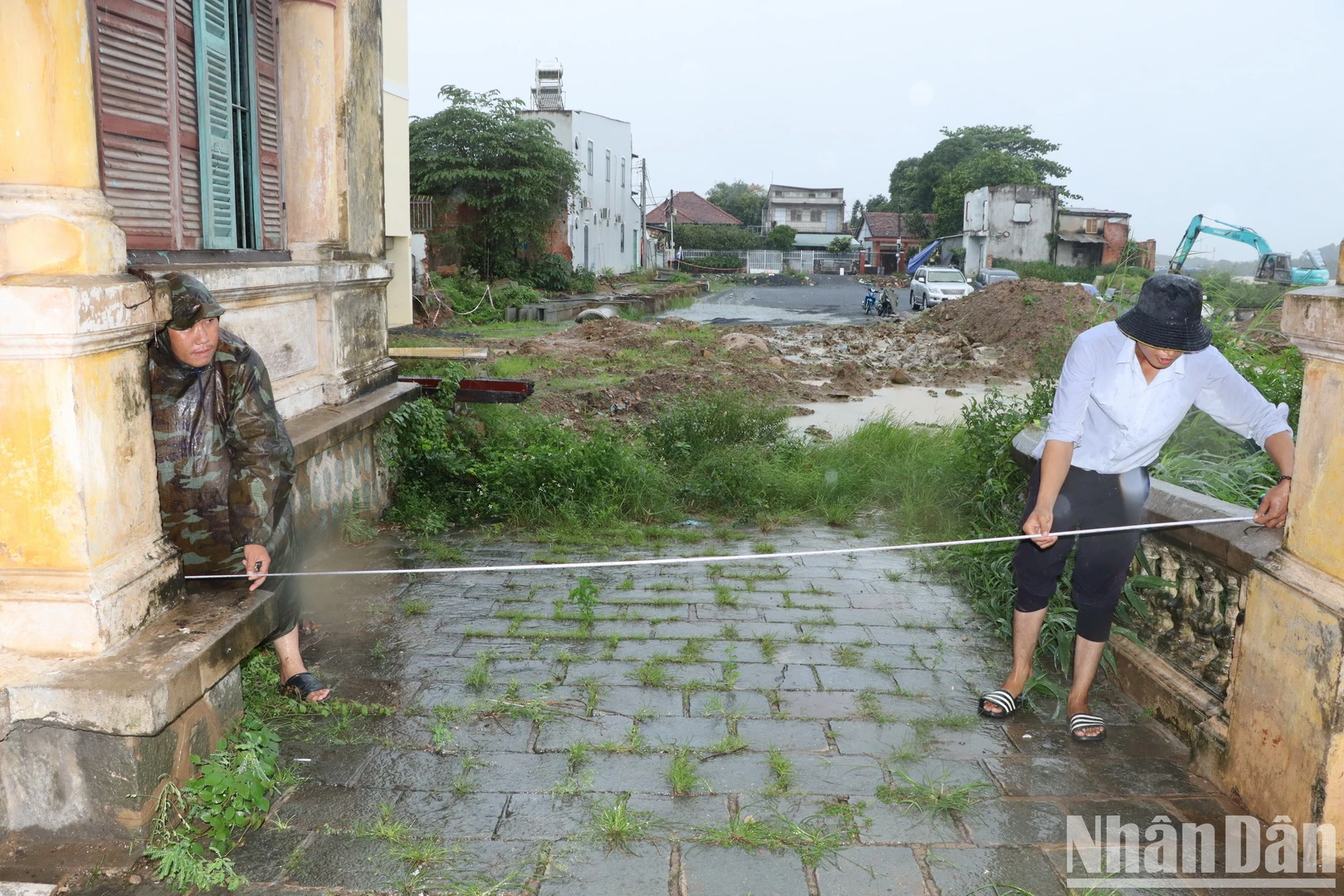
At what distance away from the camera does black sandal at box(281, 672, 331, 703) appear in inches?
158

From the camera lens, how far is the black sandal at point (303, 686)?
402 cm

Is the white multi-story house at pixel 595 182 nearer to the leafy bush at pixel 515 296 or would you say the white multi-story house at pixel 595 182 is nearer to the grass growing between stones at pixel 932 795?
the leafy bush at pixel 515 296

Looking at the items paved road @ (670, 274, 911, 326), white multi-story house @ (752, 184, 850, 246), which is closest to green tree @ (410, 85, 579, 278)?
paved road @ (670, 274, 911, 326)

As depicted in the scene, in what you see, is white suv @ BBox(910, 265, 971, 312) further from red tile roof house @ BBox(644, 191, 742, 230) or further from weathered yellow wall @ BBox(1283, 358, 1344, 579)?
red tile roof house @ BBox(644, 191, 742, 230)

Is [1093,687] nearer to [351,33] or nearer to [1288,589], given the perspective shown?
[1288,589]

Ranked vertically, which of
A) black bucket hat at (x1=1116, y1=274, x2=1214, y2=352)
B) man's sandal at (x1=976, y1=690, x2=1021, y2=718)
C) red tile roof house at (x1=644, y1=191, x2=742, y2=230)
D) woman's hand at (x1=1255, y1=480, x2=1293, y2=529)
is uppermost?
red tile roof house at (x1=644, y1=191, x2=742, y2=230)

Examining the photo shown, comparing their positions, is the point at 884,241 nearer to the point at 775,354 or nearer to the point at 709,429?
the point at 775,354

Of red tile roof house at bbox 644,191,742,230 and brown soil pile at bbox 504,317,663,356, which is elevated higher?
red tile roof house at bbox 644,191,742,230

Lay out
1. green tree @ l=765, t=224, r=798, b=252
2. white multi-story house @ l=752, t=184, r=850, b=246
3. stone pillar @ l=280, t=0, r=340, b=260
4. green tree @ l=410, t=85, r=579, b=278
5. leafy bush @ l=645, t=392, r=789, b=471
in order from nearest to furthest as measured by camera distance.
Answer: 1. stone pillar @ l=280, t=0, r=340, b=260
2. leafy bush @ l=645, t=392, r=789, b=471
3. green tree @ l=410, t=85, r=579, b=278
4. green tree @ l=765, t=224, r=798, b=252
5. white multi-story house @ l=752, t=184, r=850, b=246

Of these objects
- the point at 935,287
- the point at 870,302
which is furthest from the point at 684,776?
the point at 870,302

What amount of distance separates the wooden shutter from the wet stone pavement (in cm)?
208

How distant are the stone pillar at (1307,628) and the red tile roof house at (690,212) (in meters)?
75.2

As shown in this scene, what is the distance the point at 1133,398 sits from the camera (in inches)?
147

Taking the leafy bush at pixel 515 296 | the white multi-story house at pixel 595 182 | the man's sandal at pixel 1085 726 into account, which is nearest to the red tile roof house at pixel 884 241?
the white multi-story house at pixel 595 182
